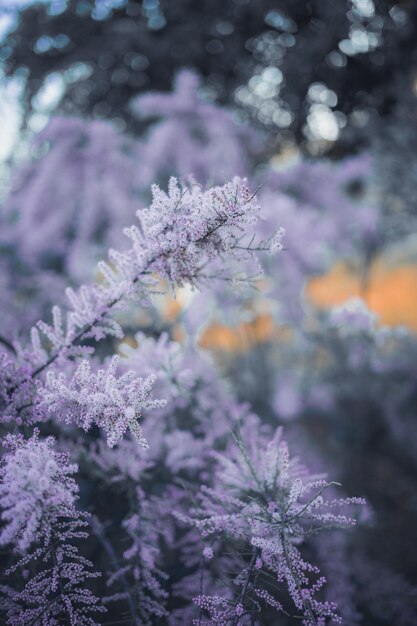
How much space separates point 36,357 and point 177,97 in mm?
1579

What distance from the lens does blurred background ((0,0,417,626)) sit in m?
1.87

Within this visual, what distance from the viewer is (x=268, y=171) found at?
2107 mm

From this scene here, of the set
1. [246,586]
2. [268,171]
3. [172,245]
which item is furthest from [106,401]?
[268,171]

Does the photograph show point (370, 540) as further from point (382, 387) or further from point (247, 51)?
point (247, 51)

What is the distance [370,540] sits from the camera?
2.02 metres

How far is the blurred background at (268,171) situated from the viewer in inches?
73.5

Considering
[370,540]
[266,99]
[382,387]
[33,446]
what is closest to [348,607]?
[370,540]

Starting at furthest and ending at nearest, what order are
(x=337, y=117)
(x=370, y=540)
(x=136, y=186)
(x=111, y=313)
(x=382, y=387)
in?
1. (x=337, y=117)
2. (x=382, y=387)
3. (x=136, y=186)
4. (x=370, y=540)
5. (x=111, y=313)

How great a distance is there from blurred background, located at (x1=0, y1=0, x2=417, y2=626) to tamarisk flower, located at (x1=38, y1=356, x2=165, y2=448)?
0.82 meters

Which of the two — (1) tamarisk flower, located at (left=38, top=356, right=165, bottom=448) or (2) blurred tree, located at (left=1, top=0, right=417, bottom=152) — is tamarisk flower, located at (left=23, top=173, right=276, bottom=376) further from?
(2) blurred tree, located at (left=1, top=0, right=417, bottom=152)

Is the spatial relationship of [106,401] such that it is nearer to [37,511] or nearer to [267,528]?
[37,511]

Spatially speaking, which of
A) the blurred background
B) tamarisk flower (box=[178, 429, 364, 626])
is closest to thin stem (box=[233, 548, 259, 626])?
tamarisk flower (box=[178, 429, 364, 626])

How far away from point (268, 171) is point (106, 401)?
1.75 metres

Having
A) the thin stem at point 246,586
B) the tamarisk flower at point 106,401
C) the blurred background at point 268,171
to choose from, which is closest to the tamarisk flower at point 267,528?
the thin stem at point 246,586
